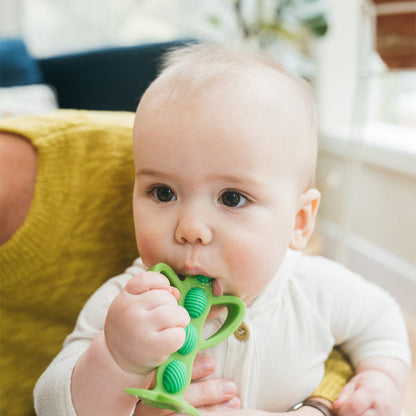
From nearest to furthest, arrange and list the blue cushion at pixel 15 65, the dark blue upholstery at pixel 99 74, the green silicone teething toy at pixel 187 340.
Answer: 1. the green silicone teething toy at pixel 187 340
2. the dark blue upholstery at pixel 99 74
3. the blue cushion at pixel 15 65

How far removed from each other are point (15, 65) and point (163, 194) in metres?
1.87

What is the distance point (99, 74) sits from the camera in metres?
1.99

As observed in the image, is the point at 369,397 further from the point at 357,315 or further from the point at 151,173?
the point at 151,173

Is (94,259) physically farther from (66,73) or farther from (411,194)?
A: (66,73)

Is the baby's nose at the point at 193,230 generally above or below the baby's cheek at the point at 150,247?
above

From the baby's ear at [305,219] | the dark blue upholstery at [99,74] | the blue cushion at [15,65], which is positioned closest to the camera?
A: the baby's ear at [305,219]

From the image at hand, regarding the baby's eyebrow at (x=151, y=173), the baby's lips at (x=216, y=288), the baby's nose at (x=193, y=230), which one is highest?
the baby's eyebrow at (x=151, y=173)

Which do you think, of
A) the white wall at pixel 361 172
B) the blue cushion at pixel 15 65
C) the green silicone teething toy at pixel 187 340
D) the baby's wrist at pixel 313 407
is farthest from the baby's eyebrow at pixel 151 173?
the blue cushion at pixel 15 65

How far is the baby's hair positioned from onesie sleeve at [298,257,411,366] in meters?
0.16

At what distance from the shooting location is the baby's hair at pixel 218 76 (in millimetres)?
572

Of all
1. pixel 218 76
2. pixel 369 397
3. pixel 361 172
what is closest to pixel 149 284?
pixel 218 76

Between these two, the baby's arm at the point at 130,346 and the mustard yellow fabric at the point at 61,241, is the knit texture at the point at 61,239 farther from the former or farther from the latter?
the baby's arm at the point at 130,346

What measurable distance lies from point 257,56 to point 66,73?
68.8 inches

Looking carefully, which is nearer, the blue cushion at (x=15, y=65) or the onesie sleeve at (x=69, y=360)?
the onesie sleeve at (x=69, y=360)
